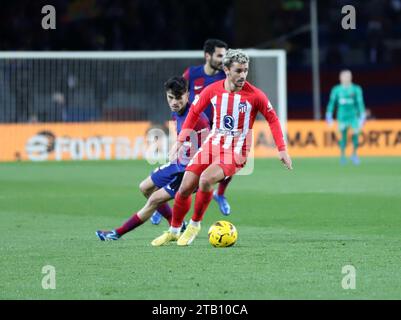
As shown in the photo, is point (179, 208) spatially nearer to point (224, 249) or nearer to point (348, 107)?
point (224, 249)

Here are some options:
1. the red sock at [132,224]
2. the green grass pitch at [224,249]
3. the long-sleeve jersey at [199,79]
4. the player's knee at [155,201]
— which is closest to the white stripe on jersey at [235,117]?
the player's knee at [155,201]

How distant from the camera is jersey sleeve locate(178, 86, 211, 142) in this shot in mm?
11422

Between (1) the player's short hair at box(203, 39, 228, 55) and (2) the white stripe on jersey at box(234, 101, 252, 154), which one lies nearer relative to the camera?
(2) the white stripe on jersey at box(234, 101, 252, 154)

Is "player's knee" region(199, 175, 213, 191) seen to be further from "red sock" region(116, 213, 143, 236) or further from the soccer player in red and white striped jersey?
"red sock" region(116, 213, 143, 236)

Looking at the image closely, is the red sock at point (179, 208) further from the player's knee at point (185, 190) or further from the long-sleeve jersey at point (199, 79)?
the long-sleeve jersey at point (199, 79)

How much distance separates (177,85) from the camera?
1162 cm

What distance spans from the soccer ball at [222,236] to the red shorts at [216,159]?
524mm

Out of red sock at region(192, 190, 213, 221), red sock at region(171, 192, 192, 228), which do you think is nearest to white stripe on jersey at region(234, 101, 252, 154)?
red sock at region(192, 190, 213, 221)

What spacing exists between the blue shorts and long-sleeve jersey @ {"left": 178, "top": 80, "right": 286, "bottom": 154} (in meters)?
0.49

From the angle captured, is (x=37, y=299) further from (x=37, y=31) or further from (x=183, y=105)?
(x=37, y=31)

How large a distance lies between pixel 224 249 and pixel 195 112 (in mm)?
1401

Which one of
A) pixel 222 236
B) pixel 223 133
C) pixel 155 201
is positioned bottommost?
pixel 222 236

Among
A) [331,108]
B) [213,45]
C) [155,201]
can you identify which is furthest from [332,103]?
[155,201]

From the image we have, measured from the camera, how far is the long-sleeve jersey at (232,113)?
11.4 m
